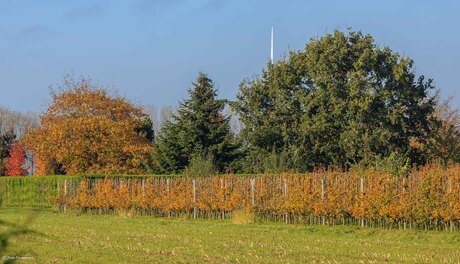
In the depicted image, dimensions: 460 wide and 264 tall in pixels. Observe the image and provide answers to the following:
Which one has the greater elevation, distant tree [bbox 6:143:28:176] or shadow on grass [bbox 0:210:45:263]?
distant tree [bbox 6:143:28:176]

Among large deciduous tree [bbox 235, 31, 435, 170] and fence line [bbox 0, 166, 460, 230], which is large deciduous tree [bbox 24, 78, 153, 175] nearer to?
large deciduous tree [bbox 235, 31, 435, 170]

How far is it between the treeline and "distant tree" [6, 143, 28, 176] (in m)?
14.9

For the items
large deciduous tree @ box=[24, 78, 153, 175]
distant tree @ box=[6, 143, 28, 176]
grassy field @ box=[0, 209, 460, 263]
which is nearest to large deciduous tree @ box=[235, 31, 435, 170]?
large deciduous tree @ box=[24, 78, 153, 175]

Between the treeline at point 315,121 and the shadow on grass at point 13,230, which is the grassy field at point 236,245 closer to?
the shadow on grass at point 13,230

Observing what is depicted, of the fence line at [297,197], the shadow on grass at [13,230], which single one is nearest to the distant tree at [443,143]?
the fence line at [297,197]

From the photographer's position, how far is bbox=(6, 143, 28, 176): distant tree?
67.8m

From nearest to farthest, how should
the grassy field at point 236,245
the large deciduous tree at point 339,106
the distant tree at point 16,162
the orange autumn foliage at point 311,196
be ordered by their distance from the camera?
the grassy field at point 236,245 → the orange autumn foliage at point 311,196 → the large deciduous tree at point 339,106 → the distant tree at point 16,162

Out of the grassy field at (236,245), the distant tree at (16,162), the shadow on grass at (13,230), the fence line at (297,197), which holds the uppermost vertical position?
the distant tree at (16,162)

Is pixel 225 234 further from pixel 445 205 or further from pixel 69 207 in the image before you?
pixel 69 207

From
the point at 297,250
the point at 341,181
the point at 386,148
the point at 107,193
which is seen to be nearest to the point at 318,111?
the point at 386,148

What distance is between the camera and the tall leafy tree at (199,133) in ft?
160

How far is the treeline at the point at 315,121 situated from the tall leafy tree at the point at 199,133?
0.22 feet

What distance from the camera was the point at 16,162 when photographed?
224 ft

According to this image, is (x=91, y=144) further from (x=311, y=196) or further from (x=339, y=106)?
(x=311, y=196)
